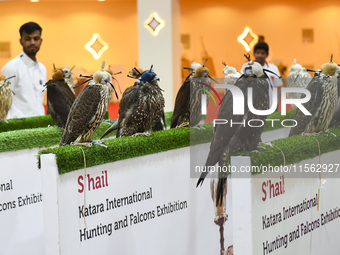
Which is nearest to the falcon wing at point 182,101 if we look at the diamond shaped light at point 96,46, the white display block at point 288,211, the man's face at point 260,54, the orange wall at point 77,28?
the white display block at point 288,211

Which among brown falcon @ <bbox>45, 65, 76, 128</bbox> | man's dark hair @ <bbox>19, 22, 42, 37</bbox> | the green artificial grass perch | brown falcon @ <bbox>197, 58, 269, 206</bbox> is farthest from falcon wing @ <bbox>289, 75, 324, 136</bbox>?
man's dark hair @ <bbox>19, 22, 42, 37</bbox>

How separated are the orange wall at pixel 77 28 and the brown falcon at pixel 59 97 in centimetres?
553

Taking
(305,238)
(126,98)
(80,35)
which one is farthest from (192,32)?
(305,238)

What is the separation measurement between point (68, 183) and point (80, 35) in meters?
7.34

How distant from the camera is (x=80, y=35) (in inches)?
363

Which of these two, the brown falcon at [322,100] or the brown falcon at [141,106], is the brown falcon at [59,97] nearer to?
the brown falcon at [141,106]

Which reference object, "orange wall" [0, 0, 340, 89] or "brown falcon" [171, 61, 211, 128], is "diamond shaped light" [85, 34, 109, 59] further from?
"brown falcon" [171, 61, 211, 128]

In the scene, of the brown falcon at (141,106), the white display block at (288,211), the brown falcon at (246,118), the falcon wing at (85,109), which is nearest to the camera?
the white display block at (288,211)

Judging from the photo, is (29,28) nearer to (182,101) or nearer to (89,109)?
(182,101)

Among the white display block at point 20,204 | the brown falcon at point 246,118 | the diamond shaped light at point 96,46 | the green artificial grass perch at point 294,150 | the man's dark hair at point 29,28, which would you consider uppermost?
the diamond shaped light at point 96,46

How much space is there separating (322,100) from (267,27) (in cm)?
597

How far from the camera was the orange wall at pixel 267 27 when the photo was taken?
26.9 ft

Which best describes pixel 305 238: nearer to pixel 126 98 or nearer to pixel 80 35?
pixel 126 98

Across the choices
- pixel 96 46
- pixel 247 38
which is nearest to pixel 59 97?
pixel 247 38
